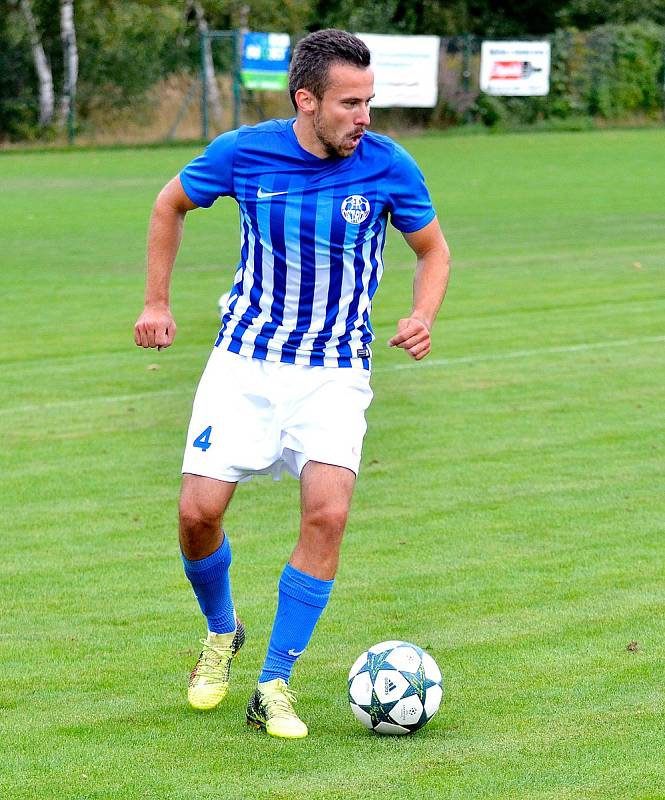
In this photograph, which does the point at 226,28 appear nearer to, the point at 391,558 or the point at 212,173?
the point at 391,558

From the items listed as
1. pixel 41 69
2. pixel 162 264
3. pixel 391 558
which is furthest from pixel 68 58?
pixel 162 264

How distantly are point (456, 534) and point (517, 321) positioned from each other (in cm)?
716

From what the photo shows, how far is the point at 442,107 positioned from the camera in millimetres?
46844

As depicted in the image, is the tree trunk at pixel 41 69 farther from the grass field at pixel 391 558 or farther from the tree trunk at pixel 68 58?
the grass field at pixel 391 558

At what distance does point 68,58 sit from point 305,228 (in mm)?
39678

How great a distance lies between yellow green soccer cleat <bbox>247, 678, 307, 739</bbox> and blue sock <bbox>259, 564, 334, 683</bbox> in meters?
0.05

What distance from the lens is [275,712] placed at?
4.93 m

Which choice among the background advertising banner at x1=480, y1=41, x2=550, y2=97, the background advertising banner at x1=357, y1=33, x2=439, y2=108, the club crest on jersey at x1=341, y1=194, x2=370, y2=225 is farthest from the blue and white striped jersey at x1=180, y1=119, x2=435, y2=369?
the background advertising banner at x1=480, y1=41, x2=550, y2=97

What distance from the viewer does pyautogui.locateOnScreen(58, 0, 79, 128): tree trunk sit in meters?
42.5

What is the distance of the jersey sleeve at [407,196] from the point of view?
5164 mm

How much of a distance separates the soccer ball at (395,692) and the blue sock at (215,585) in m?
0.61

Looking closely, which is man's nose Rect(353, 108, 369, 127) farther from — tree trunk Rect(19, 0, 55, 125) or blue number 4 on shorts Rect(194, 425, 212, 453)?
tree trunk Rect(19, 0, 55, 125)

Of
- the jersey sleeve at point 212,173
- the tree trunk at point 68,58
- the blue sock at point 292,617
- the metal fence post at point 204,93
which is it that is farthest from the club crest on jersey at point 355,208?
the tree trunk at point 68,58

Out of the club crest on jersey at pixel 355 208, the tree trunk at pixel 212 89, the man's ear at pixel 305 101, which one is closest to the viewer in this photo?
the man's ear at pixel 305 101
